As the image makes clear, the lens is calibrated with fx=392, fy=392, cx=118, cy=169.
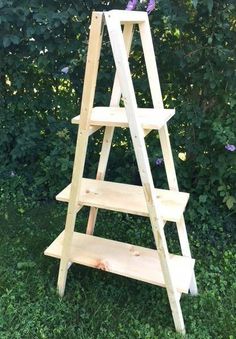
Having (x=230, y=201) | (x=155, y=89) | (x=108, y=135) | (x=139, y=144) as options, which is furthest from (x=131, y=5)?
(x=230, y=201)

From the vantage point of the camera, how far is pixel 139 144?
1727mm

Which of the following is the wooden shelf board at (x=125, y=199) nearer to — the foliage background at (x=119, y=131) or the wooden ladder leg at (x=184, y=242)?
the wooden ladder leg at (x=184, y=242)

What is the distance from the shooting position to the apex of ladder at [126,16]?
160 cm

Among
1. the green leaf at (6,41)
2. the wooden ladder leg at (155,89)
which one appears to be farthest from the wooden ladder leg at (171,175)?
the green leaf at (6,41)

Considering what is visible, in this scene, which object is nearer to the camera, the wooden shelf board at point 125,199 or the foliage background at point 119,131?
the wooden shelf board at point 125,199

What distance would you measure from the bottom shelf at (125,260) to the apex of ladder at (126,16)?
127 cm

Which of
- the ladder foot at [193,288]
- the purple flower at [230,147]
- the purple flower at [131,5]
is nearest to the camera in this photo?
the purple flower at [131,5]

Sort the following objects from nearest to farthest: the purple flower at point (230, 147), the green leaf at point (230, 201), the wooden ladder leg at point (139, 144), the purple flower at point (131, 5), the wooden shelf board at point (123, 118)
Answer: the wooden ladder leg at point (139, 144) < the wooden shelf board at point (123, 118) < the purple flower at point (131, 5) < the purple flower at point (230, 147) < the green leaf at point (230, 201)

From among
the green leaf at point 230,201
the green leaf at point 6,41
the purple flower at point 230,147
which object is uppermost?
the green leaf at point 6,41

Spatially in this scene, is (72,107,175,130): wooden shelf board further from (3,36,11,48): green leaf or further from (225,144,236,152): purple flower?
(3,36,11,48): green leaf

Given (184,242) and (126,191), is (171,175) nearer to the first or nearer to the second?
(126,191)

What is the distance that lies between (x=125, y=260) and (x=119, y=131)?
3.83 ft

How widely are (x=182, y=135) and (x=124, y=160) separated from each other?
536 millimetres

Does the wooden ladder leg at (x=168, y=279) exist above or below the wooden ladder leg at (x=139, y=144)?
below
